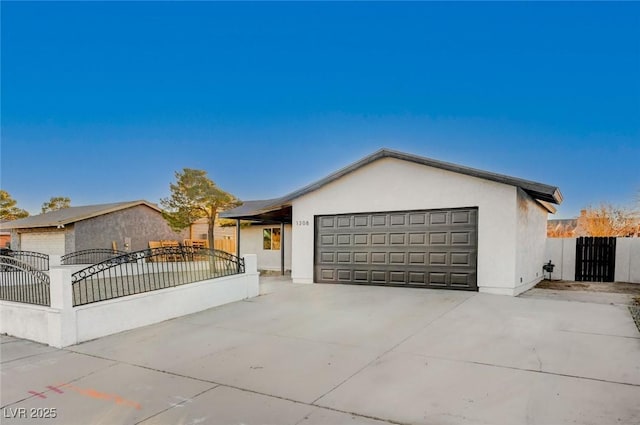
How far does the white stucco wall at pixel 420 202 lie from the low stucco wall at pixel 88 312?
4509 millimetres

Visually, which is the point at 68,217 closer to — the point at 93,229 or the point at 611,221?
the point at 93,229

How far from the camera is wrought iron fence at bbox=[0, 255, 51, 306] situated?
664cm

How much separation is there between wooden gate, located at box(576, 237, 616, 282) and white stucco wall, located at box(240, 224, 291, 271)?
37.6 feet

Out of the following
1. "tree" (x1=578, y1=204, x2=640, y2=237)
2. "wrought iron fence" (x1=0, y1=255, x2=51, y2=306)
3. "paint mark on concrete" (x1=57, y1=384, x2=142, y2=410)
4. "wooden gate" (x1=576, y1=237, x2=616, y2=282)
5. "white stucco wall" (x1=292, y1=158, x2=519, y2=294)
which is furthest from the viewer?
"tree" (x1=578, y1=204, x2=640, y2=237)

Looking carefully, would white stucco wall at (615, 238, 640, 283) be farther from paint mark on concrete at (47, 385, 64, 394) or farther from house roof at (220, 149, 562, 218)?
paint mark on concrete at (47, 385, 64, 394)

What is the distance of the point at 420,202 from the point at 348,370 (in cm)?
687

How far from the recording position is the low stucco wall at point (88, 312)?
5.98 m

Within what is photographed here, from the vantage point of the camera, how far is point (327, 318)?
288 inches

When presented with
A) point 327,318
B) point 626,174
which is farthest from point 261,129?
point 626,174

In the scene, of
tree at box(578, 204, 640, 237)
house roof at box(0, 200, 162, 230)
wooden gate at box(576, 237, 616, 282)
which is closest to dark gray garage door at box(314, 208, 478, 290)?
wooden gate at box(576, 237, 616, 282)

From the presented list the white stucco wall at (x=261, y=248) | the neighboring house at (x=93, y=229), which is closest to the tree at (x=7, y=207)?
the neighboring house at (x=93, y=229)

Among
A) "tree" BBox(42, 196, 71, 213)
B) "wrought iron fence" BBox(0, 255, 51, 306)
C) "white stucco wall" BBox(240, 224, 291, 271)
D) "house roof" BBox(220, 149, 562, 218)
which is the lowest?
"white stucco wall" BBox(240, 224, 291, 271)

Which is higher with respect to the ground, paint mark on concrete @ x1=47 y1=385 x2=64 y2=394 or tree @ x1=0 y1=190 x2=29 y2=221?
tree @ x1=0 y1=190 x2=29 y2=221

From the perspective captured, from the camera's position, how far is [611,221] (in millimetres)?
23719
